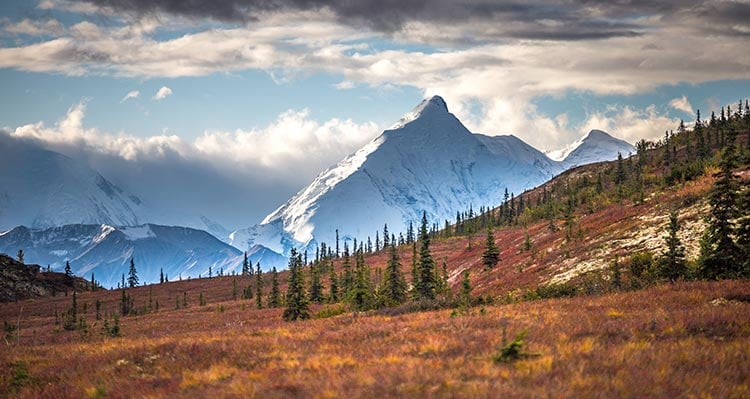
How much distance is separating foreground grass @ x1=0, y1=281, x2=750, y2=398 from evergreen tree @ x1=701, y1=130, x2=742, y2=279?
17.4 ft

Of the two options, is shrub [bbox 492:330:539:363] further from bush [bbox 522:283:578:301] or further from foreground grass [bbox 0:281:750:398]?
bush [bbox 522:283:578:301]

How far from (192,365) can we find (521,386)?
9144 millimetres

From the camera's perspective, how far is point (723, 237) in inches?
979

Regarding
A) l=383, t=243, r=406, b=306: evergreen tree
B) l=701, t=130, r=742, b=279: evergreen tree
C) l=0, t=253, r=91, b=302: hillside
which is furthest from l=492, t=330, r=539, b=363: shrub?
l=0, t=253, r=91, b=302: hillside

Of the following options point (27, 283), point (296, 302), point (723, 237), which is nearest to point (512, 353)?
point (723, 237)

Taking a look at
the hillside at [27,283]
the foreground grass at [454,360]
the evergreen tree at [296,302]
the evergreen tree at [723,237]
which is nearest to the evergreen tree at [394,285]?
the evergreen tree at [296,302]

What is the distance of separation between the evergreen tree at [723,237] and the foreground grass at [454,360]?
17.4ft

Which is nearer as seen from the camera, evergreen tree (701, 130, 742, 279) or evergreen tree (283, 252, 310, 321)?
evergreen tree (701, 130, 742, 279)

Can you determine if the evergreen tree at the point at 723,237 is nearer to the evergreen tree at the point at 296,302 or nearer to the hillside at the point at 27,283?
the evergreen tree at the point at 296,302

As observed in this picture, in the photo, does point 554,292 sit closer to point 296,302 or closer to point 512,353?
point 296,302

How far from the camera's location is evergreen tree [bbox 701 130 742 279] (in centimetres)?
2467

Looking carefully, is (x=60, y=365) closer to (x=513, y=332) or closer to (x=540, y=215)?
(x=513, y=332)

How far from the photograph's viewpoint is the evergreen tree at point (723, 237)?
24672 millimetres


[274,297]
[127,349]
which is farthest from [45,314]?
[127,349]
